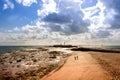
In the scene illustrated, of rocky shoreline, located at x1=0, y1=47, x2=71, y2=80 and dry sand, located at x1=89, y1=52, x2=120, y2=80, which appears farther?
rocky shoreline, located at x1=0, y1=47, x2=71, y2=80

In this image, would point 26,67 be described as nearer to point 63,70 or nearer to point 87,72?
point 63,70

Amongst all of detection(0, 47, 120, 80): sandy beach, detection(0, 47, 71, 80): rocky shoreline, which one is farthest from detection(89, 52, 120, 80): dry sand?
detection(0, 47, 71, 80): rocky shoreline

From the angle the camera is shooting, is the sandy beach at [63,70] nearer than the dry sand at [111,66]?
Yes

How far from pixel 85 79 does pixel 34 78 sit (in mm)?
5399

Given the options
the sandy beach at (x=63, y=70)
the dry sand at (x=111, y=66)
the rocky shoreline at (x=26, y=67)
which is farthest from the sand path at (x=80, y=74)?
the rocky shoreline at (x=26, y=67)

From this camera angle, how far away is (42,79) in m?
16.0

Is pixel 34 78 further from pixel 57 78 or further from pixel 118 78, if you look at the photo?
pixel 118 78

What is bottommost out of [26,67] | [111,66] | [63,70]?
[26,67]

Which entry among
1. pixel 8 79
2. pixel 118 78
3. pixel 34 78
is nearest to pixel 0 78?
pixel 8 79

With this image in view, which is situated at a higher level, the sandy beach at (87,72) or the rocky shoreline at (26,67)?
the sandy beach at (87,72)

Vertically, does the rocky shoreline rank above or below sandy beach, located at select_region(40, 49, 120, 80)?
below

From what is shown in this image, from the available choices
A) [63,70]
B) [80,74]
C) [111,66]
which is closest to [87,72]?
[80,74]

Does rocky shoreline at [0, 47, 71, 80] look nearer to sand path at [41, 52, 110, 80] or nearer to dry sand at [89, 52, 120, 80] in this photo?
sand path at [41, 52, 110, 80]

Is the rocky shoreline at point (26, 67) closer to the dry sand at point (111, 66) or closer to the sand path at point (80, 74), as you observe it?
the sand path at point (80, 74)
